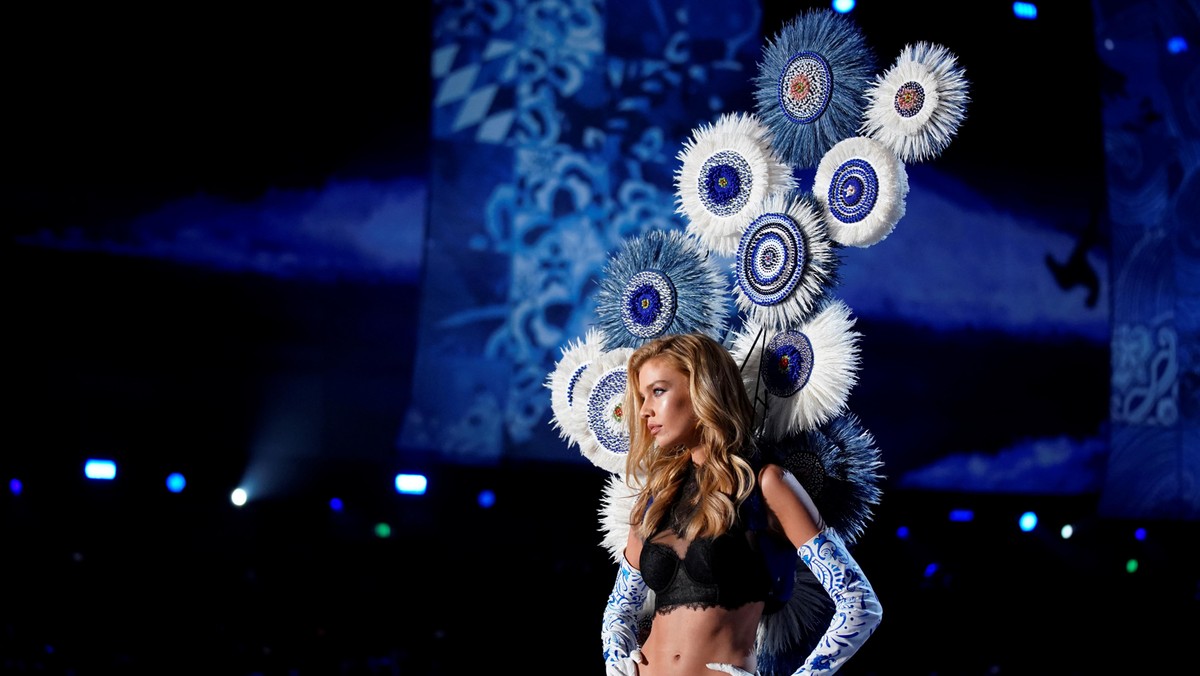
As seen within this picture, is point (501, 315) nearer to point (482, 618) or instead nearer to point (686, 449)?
point (482, 618)

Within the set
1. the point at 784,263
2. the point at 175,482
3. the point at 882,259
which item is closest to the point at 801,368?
the point at 784,263

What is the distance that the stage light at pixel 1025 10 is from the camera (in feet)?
22.8

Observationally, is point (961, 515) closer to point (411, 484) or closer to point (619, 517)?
point (411, 484)

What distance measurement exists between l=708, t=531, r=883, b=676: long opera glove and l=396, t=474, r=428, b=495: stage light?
2943 millimetres

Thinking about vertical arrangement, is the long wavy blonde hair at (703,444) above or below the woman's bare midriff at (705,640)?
above

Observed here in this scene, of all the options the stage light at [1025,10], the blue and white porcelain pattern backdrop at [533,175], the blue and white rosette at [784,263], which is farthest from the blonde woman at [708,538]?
the stage light at [1025,10]

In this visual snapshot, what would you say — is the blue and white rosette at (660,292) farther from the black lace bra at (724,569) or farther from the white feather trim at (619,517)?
the black lace bra at (724,569)

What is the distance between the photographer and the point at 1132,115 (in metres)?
Answer: 7.35

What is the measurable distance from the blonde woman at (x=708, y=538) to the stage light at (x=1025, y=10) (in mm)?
4929

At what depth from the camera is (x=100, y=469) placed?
16.6ft

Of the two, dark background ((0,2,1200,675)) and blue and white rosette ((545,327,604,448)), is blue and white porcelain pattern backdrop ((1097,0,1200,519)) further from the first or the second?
blue and white rosette ((545,327,604,448))

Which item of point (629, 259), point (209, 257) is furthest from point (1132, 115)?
point (209, 257)

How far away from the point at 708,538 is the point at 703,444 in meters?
0.28

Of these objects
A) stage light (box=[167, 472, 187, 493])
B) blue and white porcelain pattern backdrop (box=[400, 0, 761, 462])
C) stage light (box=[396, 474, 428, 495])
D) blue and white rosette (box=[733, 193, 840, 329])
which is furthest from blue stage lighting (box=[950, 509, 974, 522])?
stage light (box=[167, 472, 187, 493])
